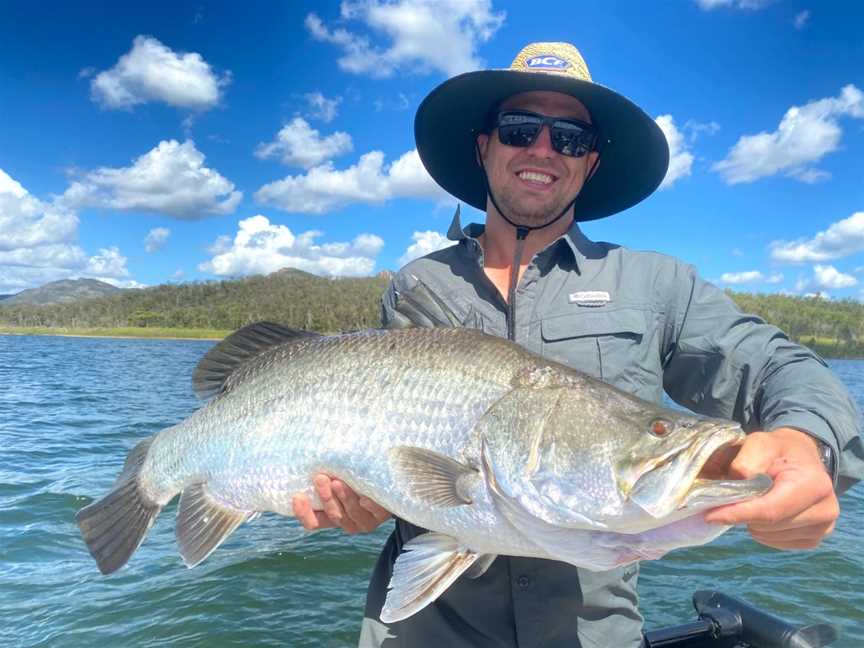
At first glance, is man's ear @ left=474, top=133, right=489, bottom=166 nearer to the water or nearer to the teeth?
the teeth

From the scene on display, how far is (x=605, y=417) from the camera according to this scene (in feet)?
8.07

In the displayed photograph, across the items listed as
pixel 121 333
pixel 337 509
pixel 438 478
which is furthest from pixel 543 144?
pixel 121 333

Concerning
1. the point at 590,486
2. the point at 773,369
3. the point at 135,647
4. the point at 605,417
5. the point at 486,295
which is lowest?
the point at 135,647

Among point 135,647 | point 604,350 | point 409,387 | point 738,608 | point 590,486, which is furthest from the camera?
point 135,647

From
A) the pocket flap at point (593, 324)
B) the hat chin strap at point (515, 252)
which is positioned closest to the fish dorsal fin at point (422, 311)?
the hat chin strap at point (515, 252)

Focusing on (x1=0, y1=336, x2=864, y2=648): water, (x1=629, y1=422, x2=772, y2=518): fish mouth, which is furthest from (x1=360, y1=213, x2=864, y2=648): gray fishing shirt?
(x1=0, y1=336, x2=864, y2=648): water

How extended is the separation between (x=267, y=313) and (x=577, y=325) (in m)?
166

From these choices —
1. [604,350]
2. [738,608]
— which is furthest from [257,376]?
[738,608]

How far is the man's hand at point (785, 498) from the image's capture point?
1820 mm

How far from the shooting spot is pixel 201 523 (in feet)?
11.1

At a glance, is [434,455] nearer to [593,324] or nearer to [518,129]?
[593,324]

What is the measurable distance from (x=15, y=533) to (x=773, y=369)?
11560 mm

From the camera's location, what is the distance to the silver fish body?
2240mm

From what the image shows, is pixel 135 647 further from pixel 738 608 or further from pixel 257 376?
pixel 738 608
